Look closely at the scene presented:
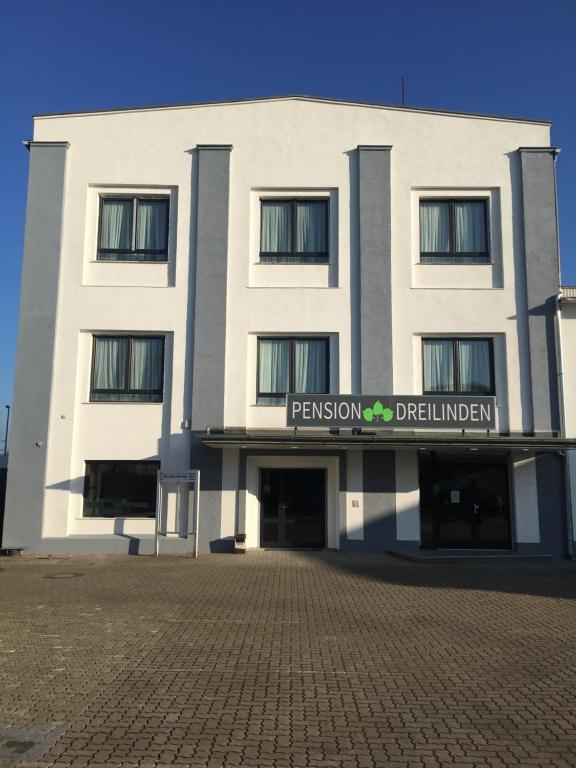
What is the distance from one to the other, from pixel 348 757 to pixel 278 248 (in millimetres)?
15821

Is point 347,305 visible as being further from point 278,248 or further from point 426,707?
point 426,707

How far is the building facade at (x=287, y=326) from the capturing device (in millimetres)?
17875

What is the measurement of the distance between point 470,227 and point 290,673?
15330mm

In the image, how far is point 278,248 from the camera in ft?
63.2

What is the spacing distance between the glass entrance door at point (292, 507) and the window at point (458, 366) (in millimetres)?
4018

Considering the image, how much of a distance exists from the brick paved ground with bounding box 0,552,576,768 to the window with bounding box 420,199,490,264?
961 centimetres

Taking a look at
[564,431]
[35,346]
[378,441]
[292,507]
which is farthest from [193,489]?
[564,431]

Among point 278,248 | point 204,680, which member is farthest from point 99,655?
point 278,248

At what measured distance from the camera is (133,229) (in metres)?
19.2

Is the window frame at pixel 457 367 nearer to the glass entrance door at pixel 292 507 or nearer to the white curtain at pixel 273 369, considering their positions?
the white curtain at pixel 273 369

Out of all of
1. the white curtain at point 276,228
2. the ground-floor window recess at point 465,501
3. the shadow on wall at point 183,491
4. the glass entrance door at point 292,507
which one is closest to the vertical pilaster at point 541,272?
the ground-floor window recess at point 465,501

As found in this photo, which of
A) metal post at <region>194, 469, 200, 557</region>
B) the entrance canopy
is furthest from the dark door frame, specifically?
metal post at <region>194, 469, 200, 557</region>

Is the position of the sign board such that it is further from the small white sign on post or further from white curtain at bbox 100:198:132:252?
white curtain at bbox 100:198:132:252

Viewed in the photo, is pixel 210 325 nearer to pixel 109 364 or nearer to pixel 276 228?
pixel 109 364
